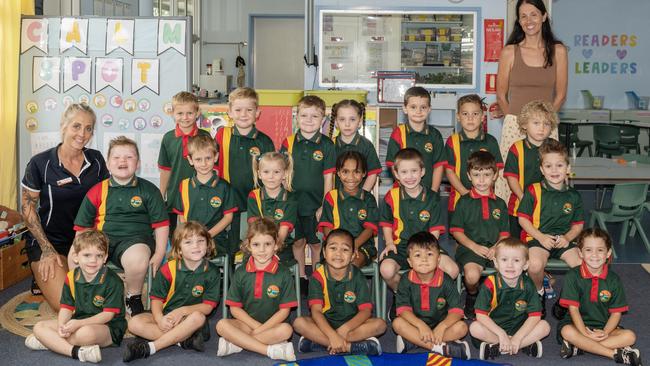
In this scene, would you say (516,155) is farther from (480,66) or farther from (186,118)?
(480,66)

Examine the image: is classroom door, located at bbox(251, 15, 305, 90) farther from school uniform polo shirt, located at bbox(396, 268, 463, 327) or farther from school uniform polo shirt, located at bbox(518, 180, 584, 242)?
school uniform polo shirt, located at bbox(396, 268, 463, 327)

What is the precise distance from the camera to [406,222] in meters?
3.83

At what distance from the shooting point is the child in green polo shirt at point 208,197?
386 centimetres

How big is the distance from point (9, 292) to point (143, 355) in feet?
4.85

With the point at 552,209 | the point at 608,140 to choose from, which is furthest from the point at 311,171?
the point at 608,140

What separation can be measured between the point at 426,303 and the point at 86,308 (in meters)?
1.58

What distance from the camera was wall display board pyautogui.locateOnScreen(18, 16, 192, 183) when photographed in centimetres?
485

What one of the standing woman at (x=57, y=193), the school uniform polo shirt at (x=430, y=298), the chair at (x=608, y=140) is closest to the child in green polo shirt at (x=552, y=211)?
the school uniform polo shirt at (x=430, y=298)

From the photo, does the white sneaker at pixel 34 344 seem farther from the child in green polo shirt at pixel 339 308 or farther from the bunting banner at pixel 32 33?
the bunting banner at pixel 32 33

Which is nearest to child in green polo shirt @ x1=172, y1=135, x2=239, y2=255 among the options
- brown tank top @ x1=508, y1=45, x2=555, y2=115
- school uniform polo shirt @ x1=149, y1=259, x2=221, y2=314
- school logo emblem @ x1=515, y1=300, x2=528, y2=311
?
school uniform polo shirt @ x1=149, y1=259, x2=221, y2=314

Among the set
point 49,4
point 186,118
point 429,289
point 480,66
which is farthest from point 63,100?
point 480,66

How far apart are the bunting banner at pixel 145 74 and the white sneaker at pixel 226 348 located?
7.00 feet

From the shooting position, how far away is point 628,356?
126 inches

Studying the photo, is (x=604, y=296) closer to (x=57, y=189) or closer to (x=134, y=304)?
(x=134, y=304)
